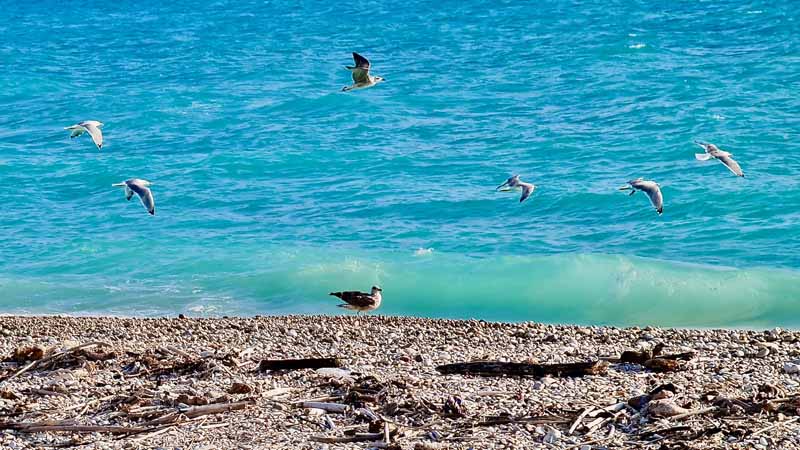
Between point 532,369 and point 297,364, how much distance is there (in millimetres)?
1554

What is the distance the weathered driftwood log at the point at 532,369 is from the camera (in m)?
7.90

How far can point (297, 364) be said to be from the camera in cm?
812

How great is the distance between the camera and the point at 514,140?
69.3 feet

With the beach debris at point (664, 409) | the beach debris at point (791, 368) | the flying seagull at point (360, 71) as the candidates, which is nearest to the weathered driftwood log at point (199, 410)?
the beach debris at point (664, 409)

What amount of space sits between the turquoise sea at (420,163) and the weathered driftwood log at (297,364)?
4.91 meters

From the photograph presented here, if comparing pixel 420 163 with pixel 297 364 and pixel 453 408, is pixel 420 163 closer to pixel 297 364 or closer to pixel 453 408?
pixel 297 364

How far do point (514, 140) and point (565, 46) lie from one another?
721 cm

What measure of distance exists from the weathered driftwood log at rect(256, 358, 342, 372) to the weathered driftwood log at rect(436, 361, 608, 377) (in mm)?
750

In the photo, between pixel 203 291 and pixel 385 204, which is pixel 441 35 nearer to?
pixel 385 204

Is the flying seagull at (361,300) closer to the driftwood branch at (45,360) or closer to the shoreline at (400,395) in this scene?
the shoreline at (400,395)

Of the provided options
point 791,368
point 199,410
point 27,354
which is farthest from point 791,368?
point 27,354

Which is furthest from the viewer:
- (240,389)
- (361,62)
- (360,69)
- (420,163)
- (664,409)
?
(420,163)

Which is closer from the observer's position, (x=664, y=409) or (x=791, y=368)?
(x=664, y=409)

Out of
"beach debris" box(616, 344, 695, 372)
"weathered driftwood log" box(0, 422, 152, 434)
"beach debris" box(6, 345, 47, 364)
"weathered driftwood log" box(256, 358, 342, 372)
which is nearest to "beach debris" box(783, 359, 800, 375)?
"beach debris" box(616, 344, 695, 372)
